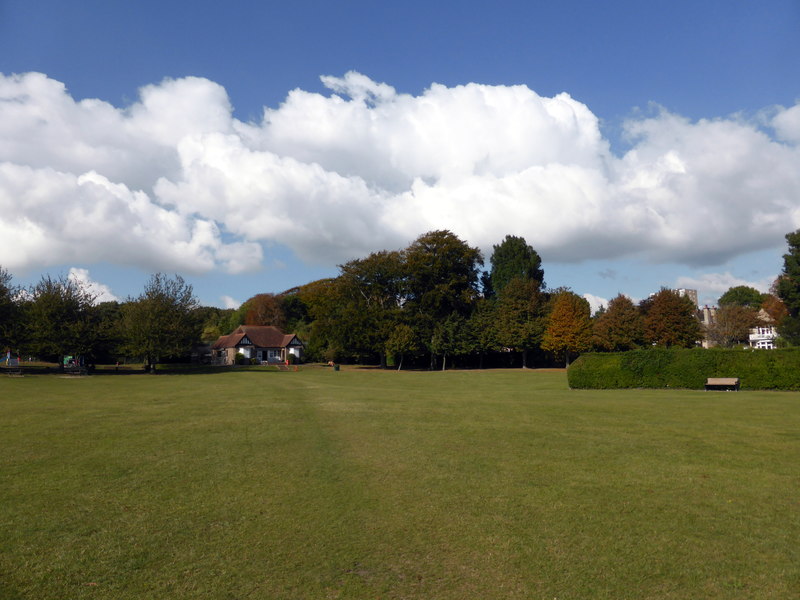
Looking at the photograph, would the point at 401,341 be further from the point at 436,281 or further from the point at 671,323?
the point at 671,323

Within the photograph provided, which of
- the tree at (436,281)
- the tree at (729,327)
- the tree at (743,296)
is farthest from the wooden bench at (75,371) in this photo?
the tree at (743,296)

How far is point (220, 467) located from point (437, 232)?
5615 cm

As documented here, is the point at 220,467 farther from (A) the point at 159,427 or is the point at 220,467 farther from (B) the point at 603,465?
(B) the point at 603,465

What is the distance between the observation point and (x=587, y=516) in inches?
300

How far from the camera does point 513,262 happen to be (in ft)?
246

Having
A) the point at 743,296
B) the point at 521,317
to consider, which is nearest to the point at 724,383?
the point at 521,317

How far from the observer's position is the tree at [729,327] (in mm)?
72188

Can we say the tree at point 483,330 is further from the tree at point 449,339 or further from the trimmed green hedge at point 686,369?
the trimmed green hedge at point 686,369

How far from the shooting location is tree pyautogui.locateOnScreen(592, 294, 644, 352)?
56250mm

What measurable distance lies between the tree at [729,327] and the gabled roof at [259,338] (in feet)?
191

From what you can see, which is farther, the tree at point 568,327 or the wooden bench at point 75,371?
the tree at point 568,327

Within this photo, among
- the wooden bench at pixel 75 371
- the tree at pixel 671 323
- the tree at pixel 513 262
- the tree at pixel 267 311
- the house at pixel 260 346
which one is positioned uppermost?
the tree at pixel 513 262

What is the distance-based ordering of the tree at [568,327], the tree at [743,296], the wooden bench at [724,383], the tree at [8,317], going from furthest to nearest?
the tree at [743,296] < the tree at [568,327] < the tree at [8,317] < the wooden bench at [724,383]

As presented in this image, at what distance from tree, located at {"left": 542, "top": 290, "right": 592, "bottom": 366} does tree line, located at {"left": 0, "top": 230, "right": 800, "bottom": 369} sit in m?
0.11
